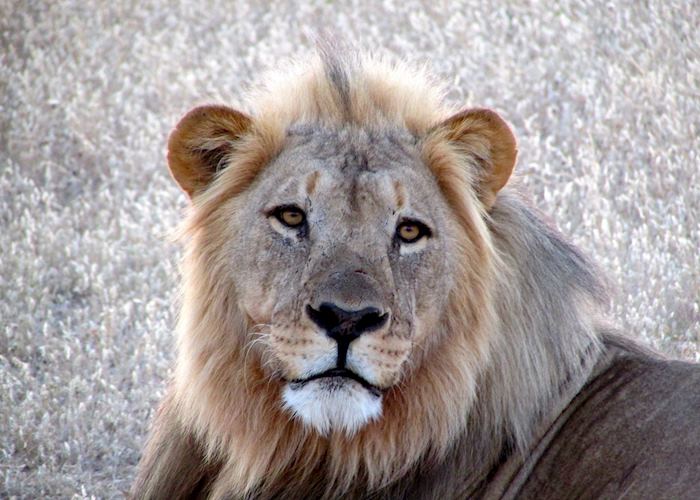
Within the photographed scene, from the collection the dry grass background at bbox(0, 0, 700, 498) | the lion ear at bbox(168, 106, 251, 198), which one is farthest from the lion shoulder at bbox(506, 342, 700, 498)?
the dry grass background at bbox(0, 0, 700, 498)

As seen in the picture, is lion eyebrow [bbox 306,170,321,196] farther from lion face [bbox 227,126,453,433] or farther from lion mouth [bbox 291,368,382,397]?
lion mouth [bbox 291,368,382,397]

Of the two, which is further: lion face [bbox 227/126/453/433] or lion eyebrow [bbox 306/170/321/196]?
lion eyebrow [bbox 306/170/321/196]

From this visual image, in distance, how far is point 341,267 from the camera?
2936mm

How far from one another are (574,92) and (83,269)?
10.9ft

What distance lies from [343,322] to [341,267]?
0.63ft

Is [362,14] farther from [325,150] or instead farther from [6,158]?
[325,150]

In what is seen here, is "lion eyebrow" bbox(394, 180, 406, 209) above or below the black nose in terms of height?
above

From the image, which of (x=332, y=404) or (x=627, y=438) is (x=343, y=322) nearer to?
(x=332, y=404)

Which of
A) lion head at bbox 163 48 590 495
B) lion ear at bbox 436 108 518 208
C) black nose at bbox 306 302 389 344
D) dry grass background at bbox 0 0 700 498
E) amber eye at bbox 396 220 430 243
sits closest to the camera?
black nose at bbox 306 302 389 344

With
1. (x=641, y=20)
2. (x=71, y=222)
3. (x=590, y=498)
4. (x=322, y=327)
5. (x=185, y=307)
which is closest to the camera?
(x=322, y=327)

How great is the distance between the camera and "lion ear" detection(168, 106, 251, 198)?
3.21 metres

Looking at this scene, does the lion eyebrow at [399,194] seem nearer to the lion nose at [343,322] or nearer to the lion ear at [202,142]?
the lion nose at [343,322]

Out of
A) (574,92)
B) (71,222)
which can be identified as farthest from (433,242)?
(574,92)

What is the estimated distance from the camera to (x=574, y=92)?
7.00 m
